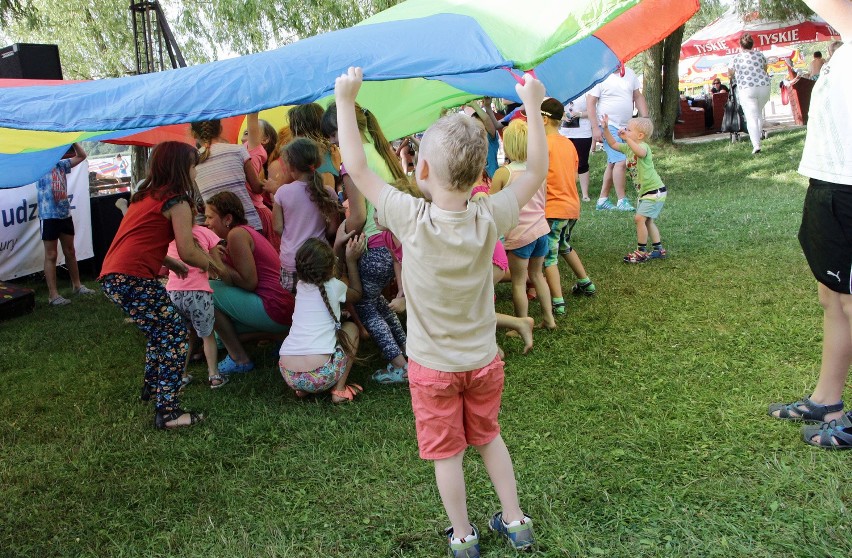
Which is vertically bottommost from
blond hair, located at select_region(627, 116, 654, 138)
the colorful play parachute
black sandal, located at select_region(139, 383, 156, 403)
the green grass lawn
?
the green grass lawn

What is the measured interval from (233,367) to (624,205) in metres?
6.75

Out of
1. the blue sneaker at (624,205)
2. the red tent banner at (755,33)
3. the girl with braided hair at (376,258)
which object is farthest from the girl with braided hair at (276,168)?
the red tent banner at (755,33)

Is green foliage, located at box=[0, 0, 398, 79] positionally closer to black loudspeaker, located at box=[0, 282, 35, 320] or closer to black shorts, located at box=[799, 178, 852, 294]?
black loudspeaker, located at box=[0, 282, 35, 320]

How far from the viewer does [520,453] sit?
3449 mm

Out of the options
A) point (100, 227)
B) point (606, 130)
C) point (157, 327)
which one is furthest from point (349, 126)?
point (100, 227)

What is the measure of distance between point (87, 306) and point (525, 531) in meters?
6.09

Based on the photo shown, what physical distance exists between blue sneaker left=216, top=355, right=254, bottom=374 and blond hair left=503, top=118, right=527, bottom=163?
7.61 feet

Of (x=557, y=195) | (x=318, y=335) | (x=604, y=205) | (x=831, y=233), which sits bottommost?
(x=604, y=205)

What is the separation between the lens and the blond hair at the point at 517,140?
506cm

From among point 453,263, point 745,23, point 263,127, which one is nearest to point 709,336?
point 453,263

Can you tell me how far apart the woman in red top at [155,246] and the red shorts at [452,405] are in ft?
6.38

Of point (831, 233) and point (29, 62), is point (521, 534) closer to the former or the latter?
point (831, 233)

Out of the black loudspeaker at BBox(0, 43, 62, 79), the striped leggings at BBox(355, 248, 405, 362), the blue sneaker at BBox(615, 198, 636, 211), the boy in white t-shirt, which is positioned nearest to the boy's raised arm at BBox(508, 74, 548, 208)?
the boy in white t-shirt

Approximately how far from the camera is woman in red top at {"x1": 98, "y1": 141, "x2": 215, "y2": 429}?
3.93m
